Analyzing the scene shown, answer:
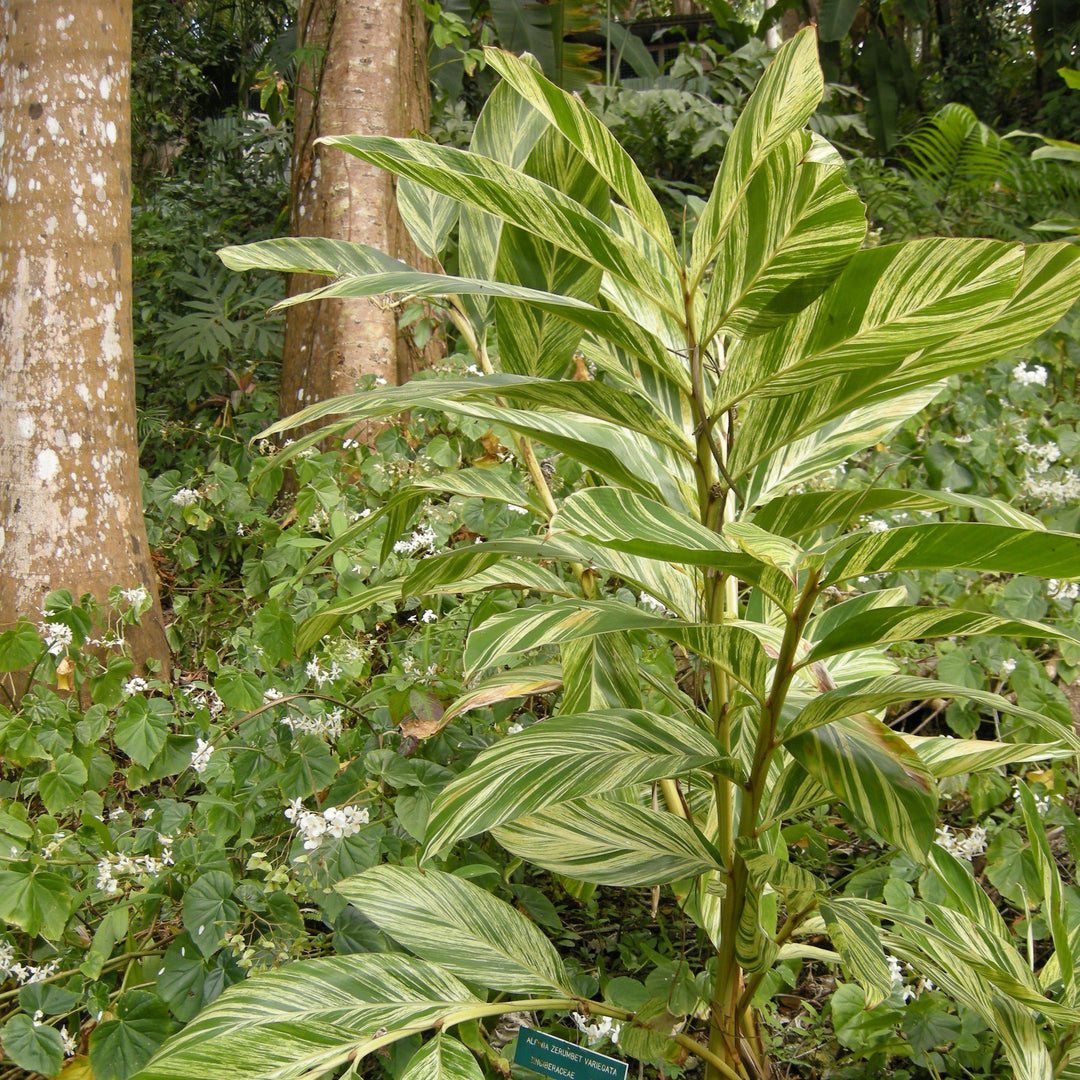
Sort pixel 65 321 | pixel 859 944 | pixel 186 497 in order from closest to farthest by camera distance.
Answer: pixel 859 944 → pixel 65 321 → pixel 186 497

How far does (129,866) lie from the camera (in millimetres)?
1166

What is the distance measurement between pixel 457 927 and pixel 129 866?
0.58 meters

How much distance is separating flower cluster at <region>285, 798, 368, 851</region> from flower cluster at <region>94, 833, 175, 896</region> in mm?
254

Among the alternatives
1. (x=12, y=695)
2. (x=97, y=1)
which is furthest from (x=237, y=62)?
(x=12, y=695)

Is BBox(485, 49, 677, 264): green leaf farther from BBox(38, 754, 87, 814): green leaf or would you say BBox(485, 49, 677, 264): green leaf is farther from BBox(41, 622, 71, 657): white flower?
BBox(41, 622, 71, 657): white flower

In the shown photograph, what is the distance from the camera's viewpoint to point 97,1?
2.08m

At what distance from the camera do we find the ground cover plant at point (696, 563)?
576 millimetres

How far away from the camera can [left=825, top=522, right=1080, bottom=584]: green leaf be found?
18.8 inches

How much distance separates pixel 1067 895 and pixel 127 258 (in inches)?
89.1

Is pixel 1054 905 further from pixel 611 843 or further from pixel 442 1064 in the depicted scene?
pixel 442 1064

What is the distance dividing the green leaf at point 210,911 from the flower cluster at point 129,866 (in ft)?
0.35

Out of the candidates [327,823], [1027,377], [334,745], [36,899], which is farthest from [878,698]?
[1027,377]

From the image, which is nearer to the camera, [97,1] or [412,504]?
[412,504]

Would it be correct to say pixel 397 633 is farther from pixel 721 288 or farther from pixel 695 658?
pixel 721 288
